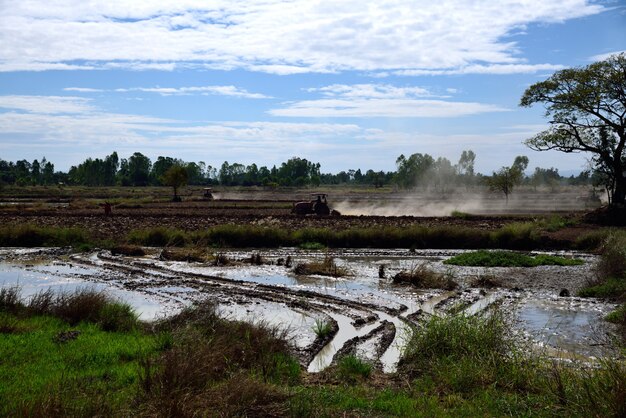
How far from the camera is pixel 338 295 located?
20.3 meters

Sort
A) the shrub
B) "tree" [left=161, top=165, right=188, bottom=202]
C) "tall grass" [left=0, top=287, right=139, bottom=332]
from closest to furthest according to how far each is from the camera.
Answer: "tall grass" [left=0, top=287, right=139, bottom=332] → the shrub → "tree" [left=161, top=165, right=188, bottom=202]

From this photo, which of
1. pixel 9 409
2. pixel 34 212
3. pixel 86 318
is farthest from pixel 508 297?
pixel 34 212

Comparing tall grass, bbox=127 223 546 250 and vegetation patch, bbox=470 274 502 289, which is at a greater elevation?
tall grass, bbox=127 223 546 250

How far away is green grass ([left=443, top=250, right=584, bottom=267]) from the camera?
27.3 metres

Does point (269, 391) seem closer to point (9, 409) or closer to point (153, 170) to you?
point (9, 409)

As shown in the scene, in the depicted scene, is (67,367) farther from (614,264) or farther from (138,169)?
(138,169)

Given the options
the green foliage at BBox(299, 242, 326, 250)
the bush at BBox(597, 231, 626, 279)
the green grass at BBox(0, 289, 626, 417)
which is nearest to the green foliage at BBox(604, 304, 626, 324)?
the green grass at BBox(0, 289, 626, 417)

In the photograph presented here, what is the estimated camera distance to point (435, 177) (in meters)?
152

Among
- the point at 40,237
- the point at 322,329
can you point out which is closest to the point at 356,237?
the point at 40,237

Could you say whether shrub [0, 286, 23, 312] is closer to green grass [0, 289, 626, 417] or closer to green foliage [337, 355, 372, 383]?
green grass [0, 289, 626, 417]

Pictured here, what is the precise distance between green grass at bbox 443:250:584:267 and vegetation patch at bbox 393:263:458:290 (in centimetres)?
525

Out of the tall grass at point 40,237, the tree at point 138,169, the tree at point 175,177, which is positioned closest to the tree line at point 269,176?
the tree at point 138,169

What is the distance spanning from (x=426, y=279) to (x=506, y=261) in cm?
705

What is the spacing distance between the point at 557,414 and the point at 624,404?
0.95m
